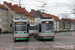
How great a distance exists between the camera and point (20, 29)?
19.5 m

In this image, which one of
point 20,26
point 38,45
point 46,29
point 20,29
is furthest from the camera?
point 46,29

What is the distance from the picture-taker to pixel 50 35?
19.9 metres

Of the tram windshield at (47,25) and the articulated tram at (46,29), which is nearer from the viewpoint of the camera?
the articulated tram at (46,29)

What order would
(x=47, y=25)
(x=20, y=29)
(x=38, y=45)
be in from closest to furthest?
(x=38, y=45), (x=20, y=29), (x=47, y=25)

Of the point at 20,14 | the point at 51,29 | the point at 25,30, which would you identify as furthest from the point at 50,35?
the point at 20,14

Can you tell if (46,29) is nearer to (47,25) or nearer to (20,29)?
(47,25)

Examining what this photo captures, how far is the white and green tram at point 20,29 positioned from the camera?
19.2m

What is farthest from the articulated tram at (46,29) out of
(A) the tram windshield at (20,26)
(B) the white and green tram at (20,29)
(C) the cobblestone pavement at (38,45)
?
(A) the tram windshield at (20,26)

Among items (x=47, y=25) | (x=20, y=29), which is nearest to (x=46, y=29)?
(x=47, y=25)

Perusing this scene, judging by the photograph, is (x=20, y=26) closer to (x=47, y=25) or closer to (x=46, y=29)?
(x=46, y=29)

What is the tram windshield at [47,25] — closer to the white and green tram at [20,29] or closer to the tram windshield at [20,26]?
the white and green tram at [20,29]

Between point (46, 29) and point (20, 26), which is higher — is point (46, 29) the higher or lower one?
the lower one

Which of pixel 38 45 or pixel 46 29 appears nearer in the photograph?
pixel 38 45

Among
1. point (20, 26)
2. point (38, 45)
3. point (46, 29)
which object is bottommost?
point (38, 45)
